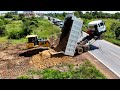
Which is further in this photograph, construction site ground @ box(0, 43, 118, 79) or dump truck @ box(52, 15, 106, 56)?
dump truck @ box(52, 15, 106, 56)

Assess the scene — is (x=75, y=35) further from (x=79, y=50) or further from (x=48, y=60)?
(x=48, y=60)

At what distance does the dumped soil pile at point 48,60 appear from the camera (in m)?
18.8

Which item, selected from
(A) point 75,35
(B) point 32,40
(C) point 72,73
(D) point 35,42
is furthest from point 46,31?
(C) point 72,73

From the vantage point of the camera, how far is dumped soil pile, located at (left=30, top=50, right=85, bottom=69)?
61.7ft

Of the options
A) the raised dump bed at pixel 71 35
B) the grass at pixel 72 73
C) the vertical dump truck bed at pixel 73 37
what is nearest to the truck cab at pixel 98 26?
the raised dump bed at pixel 71 35

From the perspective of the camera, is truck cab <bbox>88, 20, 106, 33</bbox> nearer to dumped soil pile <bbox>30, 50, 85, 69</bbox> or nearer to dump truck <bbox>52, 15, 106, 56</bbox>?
dump truck <bbox>52, 15, 106, 56</bbox>

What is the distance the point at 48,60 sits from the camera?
1986 cm

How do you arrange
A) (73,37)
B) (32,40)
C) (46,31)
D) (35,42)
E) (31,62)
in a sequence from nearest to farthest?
(31,62), (73,37), (32,40), (35,42), (46,31)

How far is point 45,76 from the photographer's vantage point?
1528cm

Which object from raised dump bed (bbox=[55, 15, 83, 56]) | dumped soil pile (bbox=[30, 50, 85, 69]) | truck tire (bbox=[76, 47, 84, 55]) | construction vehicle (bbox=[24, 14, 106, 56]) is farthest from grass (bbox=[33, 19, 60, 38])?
dumped soil pile (bbox=[30, 50, 85, 69])

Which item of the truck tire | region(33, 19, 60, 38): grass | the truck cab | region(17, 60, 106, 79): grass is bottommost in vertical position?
region(33, 19, 60, 38): grass

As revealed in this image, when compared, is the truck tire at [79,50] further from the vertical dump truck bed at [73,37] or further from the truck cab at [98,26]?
the truck cab at [98,26]
